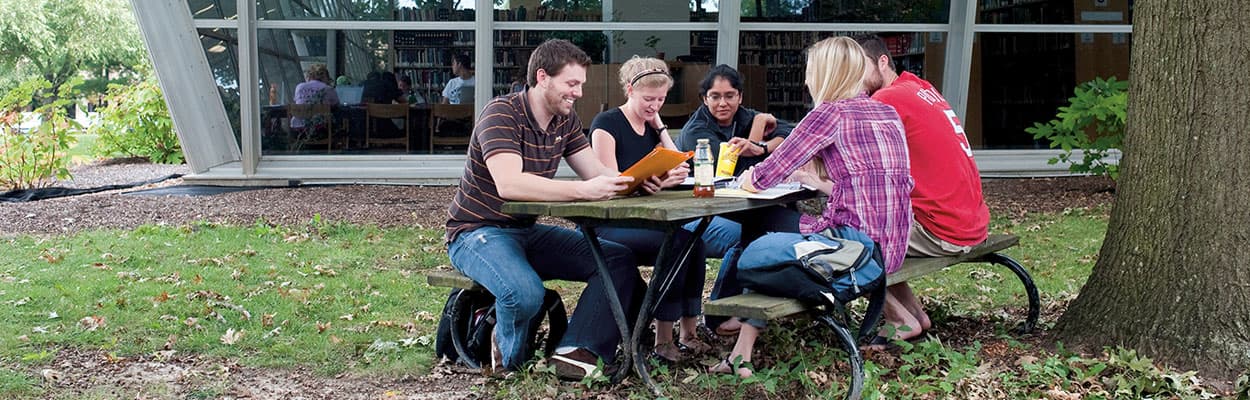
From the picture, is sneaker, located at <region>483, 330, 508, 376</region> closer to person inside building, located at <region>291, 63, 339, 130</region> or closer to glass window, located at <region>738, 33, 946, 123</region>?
person inside building, located at <region>291, 63, 339, 130</region>

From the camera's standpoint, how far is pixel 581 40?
12.8m

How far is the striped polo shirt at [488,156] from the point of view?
4664 millimetres

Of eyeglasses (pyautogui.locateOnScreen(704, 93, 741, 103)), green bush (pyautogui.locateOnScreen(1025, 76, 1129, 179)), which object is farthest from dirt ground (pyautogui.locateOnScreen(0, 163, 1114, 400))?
eyeglasses (pyautogui.locateOnScreen(704, 93, 741, 103))

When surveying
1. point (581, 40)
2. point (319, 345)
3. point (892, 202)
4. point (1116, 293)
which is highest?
point (581, 40)

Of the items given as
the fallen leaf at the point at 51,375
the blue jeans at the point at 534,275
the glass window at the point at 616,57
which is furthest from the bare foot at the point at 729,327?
the glass window at the point at 616,57

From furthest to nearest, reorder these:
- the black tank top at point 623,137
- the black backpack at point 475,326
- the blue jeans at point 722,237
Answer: the black tank top at point 623,137 < the blue jeans at point 722,237 < the black backpack at point 475,326

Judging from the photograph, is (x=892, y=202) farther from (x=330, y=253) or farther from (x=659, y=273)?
(x=330, y=253)

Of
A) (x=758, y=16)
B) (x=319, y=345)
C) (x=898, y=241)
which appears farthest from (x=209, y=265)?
(x=758, y=16)

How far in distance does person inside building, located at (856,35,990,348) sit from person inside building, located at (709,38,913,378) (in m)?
0.32

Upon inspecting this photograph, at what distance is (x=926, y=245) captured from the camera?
502 centimetres

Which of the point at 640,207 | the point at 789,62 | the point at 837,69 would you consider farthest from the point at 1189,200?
the point at 789,62

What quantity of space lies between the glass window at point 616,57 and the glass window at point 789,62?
0.47 m

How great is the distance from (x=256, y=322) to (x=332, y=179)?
7.14m

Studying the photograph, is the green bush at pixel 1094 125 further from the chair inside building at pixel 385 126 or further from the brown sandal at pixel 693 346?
the brown sandal at pixel 693 346
